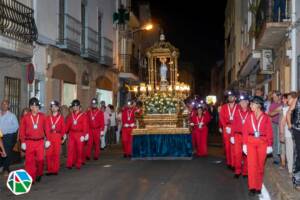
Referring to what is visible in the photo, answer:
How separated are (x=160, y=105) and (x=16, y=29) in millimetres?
5068

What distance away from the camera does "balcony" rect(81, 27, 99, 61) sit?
86.8 ft

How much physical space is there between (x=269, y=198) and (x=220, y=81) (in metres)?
71.9

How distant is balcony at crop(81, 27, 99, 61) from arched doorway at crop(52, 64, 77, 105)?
1.35 m

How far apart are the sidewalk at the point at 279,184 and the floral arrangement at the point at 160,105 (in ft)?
19.8

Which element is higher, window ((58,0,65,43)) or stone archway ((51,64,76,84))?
window ((58,0,65,43))

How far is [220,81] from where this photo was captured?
8194 cm

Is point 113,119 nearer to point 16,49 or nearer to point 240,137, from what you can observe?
point 16,49

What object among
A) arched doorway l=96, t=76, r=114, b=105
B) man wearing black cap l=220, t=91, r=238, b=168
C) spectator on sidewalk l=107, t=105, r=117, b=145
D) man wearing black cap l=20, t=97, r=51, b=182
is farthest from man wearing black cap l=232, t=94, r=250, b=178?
arched doorway l=96, t=76, r=114, b=105

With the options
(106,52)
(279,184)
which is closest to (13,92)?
(279,184)

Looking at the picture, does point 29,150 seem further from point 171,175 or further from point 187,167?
point 187,167

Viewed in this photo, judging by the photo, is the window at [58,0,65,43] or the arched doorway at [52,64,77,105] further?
the window at [58,0,65,43]

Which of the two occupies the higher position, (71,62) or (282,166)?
(71,62)

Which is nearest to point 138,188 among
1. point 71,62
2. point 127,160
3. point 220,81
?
point 127,160

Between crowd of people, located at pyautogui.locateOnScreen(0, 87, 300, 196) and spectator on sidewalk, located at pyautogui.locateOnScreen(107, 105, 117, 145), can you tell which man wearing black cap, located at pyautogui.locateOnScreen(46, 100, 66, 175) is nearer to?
crowd of people, located at pyautogui.locateOnScreen(0, 87, 300, 196)
